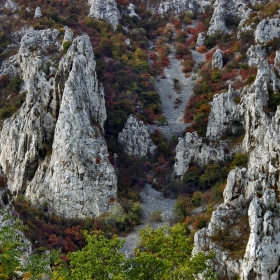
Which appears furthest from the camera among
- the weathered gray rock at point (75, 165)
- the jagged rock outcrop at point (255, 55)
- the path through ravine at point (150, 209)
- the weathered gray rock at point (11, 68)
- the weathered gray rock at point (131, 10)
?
the weathered gray rock at point (131, 10)

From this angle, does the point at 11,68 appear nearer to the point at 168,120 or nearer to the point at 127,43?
the point at 168,120

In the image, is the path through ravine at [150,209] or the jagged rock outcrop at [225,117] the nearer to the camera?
the path through ravine at [150,209]

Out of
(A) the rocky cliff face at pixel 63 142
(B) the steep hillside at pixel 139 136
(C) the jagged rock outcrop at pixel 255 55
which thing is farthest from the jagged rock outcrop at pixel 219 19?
(A) the rocky cliff face at pixel 63 142

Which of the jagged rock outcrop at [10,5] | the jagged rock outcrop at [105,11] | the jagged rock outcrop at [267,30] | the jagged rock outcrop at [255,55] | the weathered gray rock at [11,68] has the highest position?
the jagged rock outcrop at [105,11]

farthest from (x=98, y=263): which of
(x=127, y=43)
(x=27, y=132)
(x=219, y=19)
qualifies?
(x=219, y=19)

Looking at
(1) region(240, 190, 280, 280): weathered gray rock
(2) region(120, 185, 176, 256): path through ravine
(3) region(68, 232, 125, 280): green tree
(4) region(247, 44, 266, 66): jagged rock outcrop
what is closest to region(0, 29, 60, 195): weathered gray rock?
(2) region(120, 185, 176, 256): path through ravine

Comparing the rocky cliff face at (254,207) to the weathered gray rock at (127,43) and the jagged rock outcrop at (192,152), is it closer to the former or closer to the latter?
the jagged rock outcrop at (192,152)

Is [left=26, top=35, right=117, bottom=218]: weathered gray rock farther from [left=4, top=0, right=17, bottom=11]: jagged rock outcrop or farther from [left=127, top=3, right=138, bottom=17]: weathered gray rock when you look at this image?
[left=127, top=3, right=138, bottom=17]: weathered gray rock
